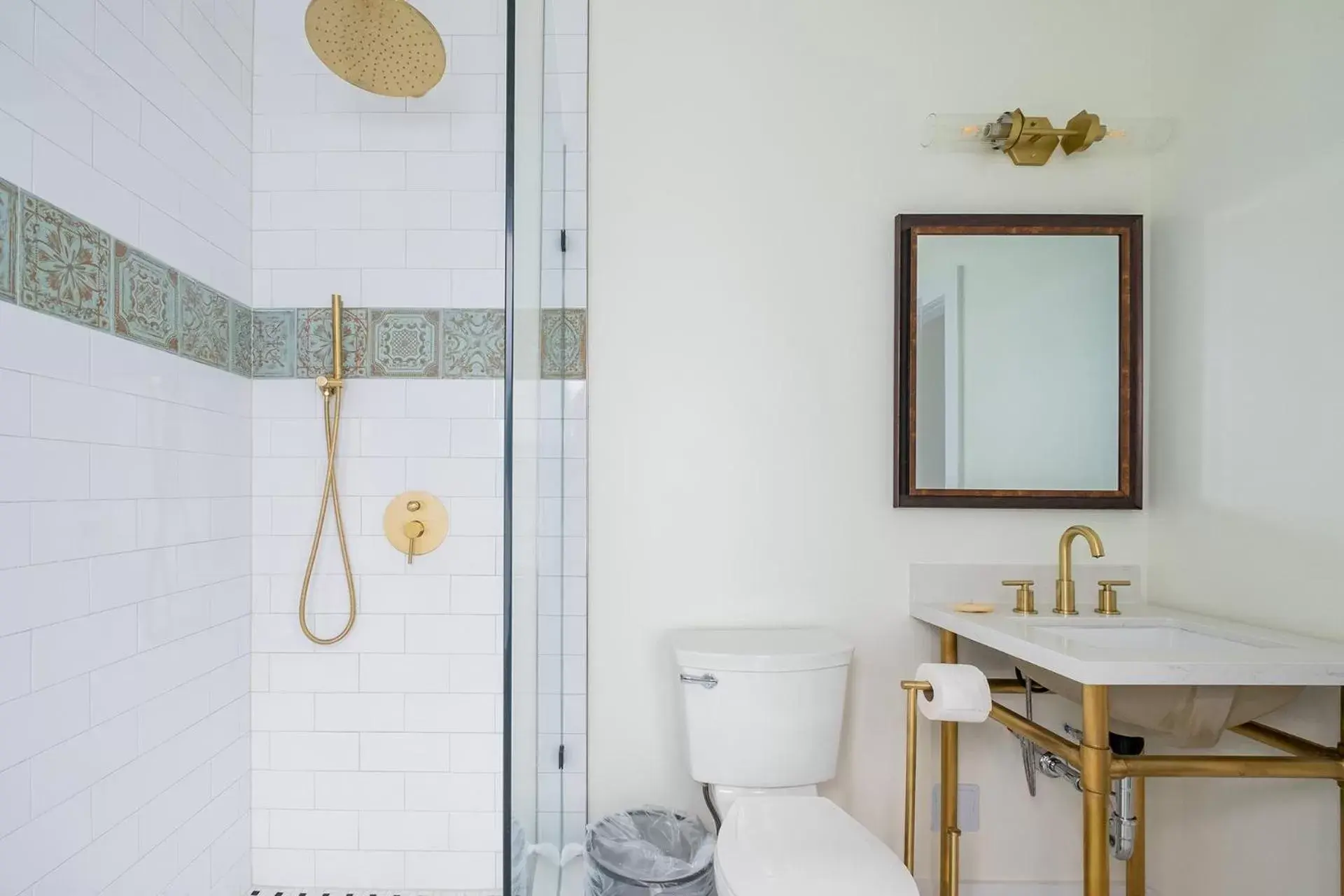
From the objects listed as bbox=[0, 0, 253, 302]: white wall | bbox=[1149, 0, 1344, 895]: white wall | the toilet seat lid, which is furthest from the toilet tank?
bbox=[0, 0, 253, 302]: white wall

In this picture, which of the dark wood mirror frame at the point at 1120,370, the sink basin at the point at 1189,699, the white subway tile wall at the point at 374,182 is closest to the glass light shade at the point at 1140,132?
the dark wood mirror frame at the point at 1120,370

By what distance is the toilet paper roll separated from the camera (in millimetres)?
1538

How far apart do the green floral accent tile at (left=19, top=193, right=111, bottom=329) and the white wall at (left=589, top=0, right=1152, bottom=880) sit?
1.05 meters

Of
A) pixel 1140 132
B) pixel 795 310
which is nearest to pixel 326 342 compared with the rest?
pixel 795 310

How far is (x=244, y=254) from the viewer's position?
2092 millimetres

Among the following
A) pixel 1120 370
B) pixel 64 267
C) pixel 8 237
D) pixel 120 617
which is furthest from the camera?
pixel 1120 370

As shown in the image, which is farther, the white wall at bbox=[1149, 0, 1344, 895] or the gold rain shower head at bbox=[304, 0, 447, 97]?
the gold rain shower head at bbox=[304, 0, 447, 97]

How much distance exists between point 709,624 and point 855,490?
0.51 metres

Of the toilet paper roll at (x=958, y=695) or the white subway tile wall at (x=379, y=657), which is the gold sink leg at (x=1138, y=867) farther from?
the white subway tile wall at (x=379, y=657)

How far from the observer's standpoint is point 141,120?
170 centimetres

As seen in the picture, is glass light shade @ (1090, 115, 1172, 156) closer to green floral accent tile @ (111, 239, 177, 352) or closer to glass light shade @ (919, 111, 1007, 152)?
glass light shade @ (919, 111, 1007, 152)

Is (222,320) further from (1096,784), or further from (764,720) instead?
(1096,784)

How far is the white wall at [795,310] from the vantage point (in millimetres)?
2096

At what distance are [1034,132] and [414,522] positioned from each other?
184cm
